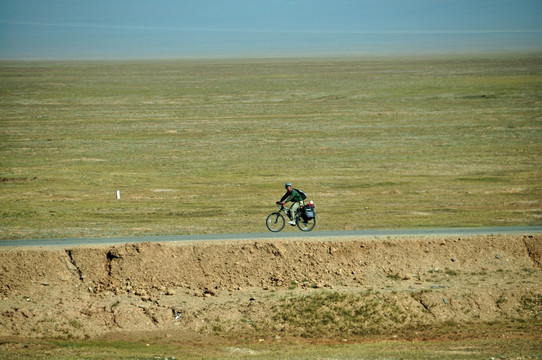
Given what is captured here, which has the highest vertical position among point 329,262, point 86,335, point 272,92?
point 272,92

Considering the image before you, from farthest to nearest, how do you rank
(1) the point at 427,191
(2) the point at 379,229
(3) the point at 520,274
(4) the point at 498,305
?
(1) the point at 427,191 → (2) the point at 379,229 → (3) the point at 520,274 → (4) the point at 498,305

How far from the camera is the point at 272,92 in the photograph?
8519cm

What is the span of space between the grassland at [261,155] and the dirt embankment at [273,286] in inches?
151

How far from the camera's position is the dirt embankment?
2023cm

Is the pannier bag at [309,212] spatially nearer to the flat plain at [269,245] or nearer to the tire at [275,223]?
the tire at [275,223]

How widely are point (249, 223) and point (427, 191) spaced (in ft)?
36.8

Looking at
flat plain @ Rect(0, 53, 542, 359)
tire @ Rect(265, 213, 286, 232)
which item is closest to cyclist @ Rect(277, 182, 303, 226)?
tire @ Rect(265, 213, 286, 232)

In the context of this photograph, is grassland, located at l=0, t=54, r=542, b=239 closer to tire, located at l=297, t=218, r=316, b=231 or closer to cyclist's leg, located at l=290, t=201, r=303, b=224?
A: tire, located at l=297, t=218, r=316, b=231

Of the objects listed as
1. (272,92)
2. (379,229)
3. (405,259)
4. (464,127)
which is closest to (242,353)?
(405,259)

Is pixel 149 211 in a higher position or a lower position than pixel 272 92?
lower

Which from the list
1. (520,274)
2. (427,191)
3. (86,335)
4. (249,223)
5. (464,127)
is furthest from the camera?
(464,127)

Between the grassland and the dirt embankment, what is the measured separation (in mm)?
3827

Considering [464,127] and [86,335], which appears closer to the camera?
[86,335]

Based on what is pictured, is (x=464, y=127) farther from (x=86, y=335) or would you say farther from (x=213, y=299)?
(x=86, y=335)
